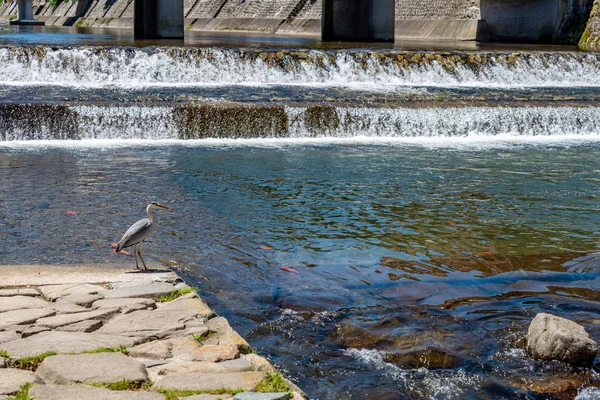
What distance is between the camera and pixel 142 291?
599 centimetres

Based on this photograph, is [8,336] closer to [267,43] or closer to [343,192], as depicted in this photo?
[343,192]

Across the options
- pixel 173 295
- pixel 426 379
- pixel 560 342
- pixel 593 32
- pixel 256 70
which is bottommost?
pixel 426 379

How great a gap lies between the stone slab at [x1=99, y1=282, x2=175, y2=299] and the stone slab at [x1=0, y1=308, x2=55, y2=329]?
0.48 m

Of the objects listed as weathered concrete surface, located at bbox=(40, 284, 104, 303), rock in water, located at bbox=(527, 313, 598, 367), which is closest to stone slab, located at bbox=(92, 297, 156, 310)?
weathered concrete surface, located at bbox=(40, 284, 104, 303)

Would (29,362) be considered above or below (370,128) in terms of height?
above

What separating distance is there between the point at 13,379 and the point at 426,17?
A: 3949 centimetres

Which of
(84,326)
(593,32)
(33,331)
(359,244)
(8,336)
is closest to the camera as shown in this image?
(8,336)

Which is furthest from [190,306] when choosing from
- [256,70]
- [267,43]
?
[267,43]

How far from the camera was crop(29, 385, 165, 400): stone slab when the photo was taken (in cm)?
418

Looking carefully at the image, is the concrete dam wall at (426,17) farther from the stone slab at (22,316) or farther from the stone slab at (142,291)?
the stone slab at (22,316)

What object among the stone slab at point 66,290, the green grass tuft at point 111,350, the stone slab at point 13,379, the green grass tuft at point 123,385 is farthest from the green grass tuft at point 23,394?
the stone slab at point 66,290

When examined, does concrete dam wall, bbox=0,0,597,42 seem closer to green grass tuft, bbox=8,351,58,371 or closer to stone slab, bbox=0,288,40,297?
stone slab, bbox=0,288,40,297

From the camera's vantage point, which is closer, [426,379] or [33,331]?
[33,331]

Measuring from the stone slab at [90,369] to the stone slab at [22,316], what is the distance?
724 mm
